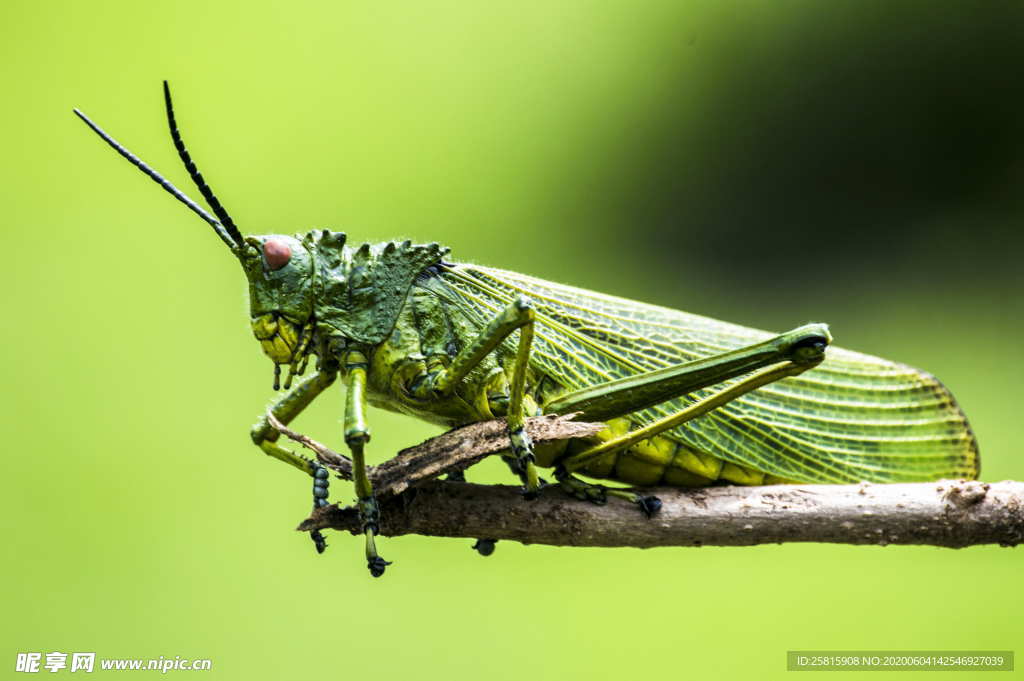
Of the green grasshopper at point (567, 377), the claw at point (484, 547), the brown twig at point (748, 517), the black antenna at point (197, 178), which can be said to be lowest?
the claw at point (484, 547)

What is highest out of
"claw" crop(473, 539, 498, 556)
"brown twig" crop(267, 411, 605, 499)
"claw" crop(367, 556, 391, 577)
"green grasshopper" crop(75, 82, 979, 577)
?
"green grasshopper" crop(75, 82, 979, 577)

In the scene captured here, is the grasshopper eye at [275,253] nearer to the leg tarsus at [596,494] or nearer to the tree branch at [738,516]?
the tree branch at [738,516]

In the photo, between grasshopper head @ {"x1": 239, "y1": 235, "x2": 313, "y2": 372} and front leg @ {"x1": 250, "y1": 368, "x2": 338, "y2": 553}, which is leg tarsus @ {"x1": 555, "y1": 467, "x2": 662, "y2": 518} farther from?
grasshopper head @ {"x1": 239, "y1": 235, "x2": 313, "y2": 372}

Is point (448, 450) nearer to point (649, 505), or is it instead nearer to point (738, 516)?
point (649, 505)

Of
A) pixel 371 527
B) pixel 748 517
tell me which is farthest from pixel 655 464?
pixel 371 527

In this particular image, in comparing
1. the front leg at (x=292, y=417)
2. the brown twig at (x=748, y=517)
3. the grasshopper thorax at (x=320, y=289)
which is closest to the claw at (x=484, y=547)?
the brown twig at (x=748, y=517)

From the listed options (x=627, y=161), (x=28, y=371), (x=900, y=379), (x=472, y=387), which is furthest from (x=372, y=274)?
(x=627, y=161)

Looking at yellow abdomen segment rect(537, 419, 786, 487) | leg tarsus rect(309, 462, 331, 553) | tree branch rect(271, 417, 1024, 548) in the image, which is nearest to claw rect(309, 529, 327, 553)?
leg tarsus rect(309, 462, 331, 553)
